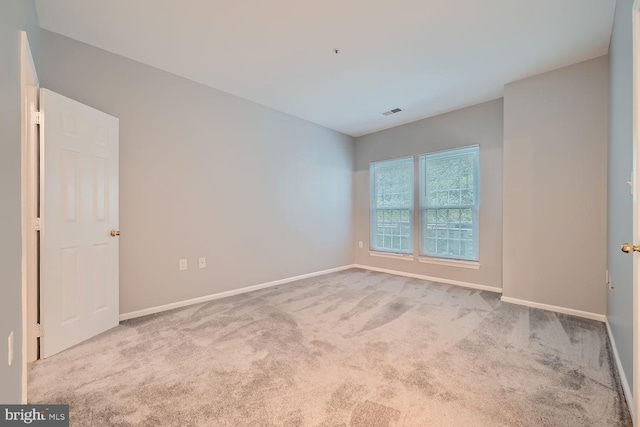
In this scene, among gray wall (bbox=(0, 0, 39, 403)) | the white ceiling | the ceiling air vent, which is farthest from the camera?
the ceiling air vent

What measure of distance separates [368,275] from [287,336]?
2552mm

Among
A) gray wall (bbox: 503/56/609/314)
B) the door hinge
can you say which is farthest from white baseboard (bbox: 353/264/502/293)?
the door hinge

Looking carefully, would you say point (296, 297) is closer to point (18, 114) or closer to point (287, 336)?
point (287, 336)

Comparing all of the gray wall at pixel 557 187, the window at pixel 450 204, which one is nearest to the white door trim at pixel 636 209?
the gray wall at pixel 557 187

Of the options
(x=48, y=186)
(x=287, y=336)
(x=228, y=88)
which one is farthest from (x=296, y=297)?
(x=228, y=88)

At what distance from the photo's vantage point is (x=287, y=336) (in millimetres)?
2322

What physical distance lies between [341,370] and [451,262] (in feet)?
9.60

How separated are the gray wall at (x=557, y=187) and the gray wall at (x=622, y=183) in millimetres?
526

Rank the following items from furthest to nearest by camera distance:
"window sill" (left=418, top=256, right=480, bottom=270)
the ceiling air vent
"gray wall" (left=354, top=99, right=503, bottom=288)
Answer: the ceiling air vent → "window sill" (left=418, top=256, right=480, bottom=270) → "gray wall" (left=354, top=99, right=503, bottom=288)

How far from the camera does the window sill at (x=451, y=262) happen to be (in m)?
3.86

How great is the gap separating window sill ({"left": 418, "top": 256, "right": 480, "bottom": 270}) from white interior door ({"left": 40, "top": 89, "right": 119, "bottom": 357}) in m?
4.05

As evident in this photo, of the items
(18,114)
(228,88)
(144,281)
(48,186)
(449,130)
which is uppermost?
(228,88)

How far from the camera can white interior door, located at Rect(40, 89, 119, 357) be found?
203cm

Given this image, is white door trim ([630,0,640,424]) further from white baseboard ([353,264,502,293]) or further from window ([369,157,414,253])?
window ([369,157,414,253])
